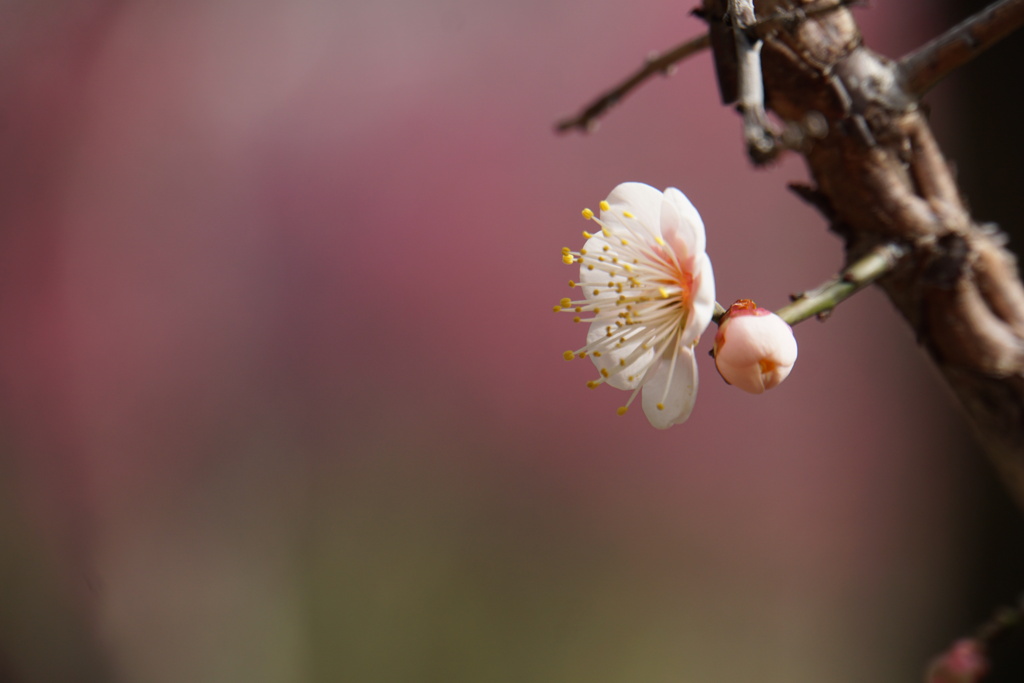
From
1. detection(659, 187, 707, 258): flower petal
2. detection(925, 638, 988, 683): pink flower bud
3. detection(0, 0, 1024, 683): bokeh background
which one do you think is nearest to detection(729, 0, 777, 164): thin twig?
detection(659, 187, 707, 258): flower petal

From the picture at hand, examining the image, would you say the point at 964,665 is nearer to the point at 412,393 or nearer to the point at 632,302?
the point at 632,302

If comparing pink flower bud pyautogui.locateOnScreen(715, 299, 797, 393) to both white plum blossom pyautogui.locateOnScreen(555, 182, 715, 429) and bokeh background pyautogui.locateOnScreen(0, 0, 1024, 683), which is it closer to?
white plum blossom pyautogui.locateOnScreen(555, 182, 715, 429)

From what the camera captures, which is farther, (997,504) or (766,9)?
(997,504)

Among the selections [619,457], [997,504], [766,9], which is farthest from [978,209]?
[766,9]

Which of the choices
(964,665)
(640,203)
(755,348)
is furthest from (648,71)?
(964,665)

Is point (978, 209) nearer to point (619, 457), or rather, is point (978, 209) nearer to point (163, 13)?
point (619, 457)

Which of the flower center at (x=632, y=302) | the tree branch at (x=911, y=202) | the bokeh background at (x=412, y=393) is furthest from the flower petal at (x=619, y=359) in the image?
the bokeh background at (x=412, y=393)
